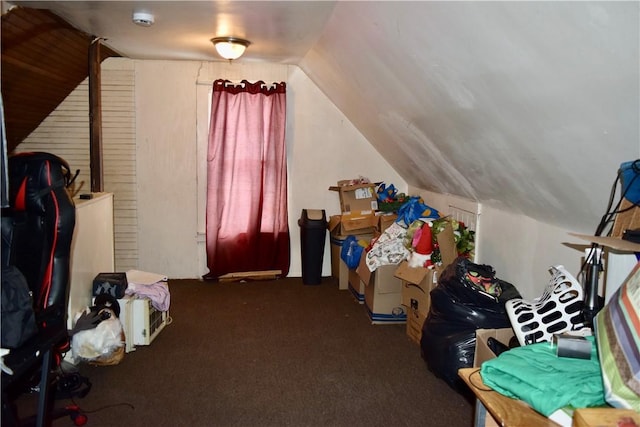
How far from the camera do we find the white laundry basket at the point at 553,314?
2062 millimetres

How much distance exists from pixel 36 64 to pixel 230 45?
4.96ft

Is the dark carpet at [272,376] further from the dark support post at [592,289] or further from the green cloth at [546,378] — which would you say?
the green cloth at [546,378]

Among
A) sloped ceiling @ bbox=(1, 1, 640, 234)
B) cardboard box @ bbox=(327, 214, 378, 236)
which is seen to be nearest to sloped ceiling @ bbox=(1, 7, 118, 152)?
sloped ceiling @ bbox=(1, 1, 640, 234)

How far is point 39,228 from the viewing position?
86.0 inches

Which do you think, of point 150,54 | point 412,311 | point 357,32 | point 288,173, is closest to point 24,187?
point 357,32

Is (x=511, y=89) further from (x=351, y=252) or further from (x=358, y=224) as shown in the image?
(x=358, y=224)

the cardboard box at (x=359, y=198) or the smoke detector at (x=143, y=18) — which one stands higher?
the smoke detector at (x=143, y=18)

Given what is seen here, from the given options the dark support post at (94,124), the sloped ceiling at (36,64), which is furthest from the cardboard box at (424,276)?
the sloped ceiling at (36,64)

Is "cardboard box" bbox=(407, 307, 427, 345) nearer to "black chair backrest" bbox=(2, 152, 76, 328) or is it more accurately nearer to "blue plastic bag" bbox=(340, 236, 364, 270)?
"blue plastic bag" bbox=(340, 236, 364, 270)

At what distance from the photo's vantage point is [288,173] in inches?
209

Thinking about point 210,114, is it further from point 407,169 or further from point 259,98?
point 407,169

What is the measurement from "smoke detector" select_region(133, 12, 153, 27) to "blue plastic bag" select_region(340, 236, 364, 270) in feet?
7.93

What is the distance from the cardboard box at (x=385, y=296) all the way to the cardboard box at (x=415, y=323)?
0.75ft

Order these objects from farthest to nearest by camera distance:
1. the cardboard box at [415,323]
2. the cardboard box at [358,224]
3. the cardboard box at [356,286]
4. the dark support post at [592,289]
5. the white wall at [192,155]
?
the white wall at [192,155] < the cardboard box at [358,224] < the cardboard box at [356,286] < the cardboard box at [415,323] < the dark support post at [592,289]
